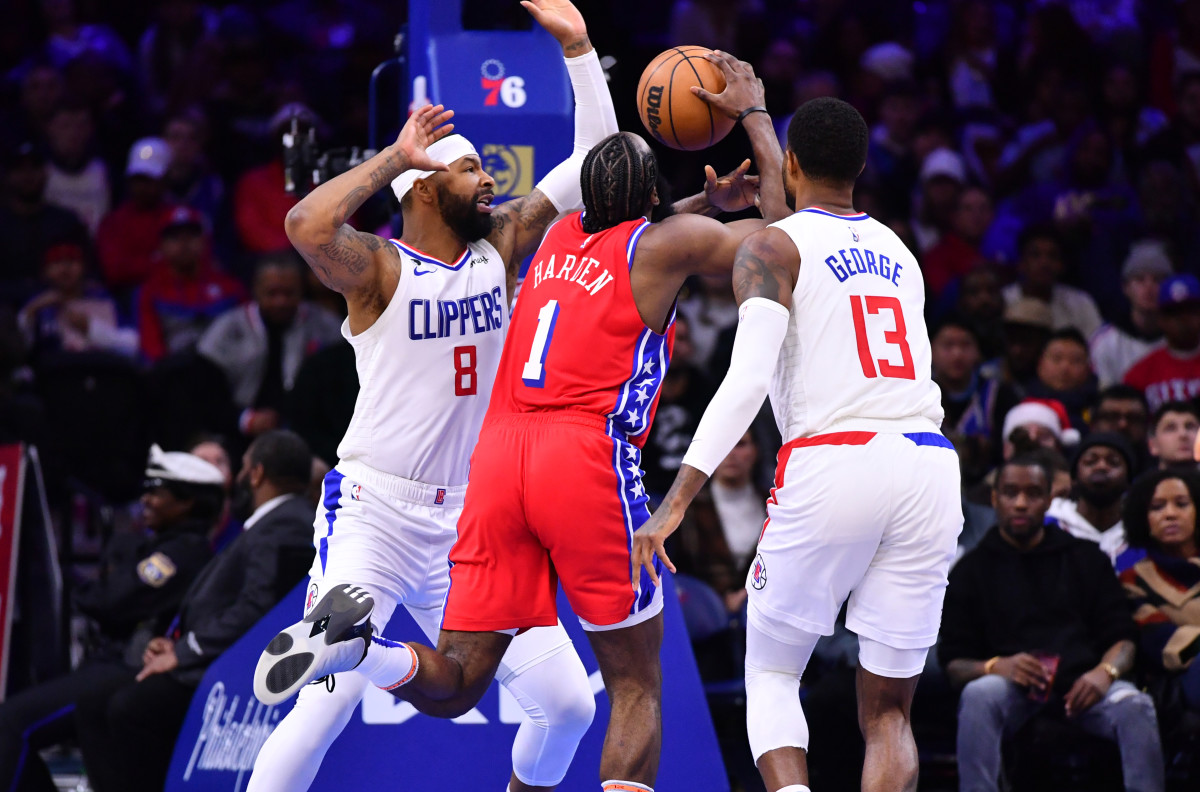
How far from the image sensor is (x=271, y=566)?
7359 mm

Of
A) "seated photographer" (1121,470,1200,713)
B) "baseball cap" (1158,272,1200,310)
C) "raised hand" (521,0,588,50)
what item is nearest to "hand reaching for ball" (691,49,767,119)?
"raised hand" (521,0,588,50)

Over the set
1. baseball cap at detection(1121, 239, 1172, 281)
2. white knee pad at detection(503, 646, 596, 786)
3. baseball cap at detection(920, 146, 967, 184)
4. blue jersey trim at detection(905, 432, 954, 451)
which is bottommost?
baseball cap at detection(1121, 239, 1172, 281)

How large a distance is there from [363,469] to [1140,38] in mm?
10596

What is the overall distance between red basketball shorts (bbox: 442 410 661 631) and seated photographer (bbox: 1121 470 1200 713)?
10.9 ft

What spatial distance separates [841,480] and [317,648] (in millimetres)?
1735

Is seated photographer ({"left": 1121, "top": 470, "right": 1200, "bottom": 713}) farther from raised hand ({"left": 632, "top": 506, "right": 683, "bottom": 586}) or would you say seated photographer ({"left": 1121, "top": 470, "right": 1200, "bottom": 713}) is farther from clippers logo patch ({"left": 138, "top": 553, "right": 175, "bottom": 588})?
clippers logo patch ({"left": 138, "top": 553, "right": 175, "bottom": 588})

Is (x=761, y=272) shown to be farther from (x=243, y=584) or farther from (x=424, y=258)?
(x=243, y=584)

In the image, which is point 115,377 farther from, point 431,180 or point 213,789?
point 431,180

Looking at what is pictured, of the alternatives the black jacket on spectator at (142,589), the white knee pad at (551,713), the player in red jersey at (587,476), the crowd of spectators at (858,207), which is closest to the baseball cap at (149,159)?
the crowd of spectators at (858,207)

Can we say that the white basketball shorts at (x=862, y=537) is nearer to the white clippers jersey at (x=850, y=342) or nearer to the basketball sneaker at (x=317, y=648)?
the white clippers jersey at (x=850, y=342)

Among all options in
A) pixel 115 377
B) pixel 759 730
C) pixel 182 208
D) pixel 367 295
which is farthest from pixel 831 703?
pixel 182 208

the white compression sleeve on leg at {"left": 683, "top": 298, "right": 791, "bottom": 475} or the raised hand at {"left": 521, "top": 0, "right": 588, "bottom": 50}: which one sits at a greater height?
the raised hand at {"left": 521, "top": 0, "right": 588, "bottom": 50}

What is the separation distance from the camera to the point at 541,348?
5.29 metres

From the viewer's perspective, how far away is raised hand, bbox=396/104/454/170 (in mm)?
5531
